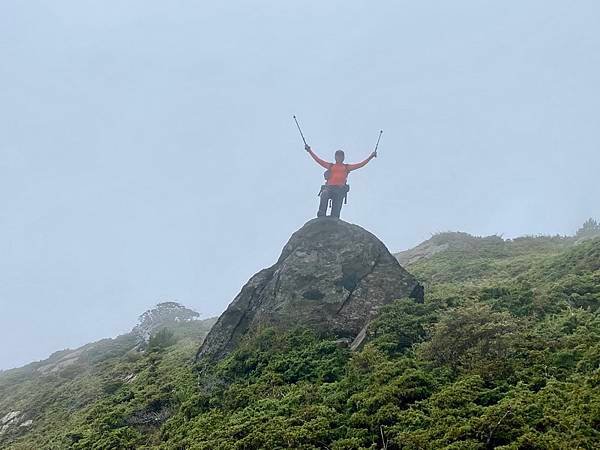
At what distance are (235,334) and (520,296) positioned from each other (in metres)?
7.42

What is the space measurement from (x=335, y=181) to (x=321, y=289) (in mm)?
4633

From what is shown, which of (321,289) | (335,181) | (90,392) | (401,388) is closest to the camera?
(401,388)

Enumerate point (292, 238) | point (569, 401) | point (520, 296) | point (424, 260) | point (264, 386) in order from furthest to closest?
point (424, 260), point (292, 238), point (520, 296), point (264, 386), point (569, 401)

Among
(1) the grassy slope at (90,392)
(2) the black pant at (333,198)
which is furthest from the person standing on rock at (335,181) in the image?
(1) the grassy slope at (90,392)

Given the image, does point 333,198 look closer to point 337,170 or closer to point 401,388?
point 337,170

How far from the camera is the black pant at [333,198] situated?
19.3 m

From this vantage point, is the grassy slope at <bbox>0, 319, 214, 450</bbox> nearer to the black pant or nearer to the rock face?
the rock face

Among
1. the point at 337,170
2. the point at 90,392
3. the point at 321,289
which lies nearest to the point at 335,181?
the point at 337,170

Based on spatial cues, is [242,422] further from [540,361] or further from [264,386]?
[540,361]

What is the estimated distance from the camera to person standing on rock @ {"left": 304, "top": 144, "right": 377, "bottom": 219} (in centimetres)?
1928

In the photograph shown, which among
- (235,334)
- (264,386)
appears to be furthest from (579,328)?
(235,334)

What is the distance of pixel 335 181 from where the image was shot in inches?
758

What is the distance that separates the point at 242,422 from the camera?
1018 centimetres

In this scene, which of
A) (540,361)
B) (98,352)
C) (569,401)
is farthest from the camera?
(98,352)
